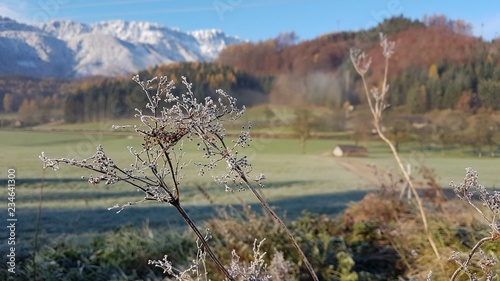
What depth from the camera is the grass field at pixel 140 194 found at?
3.53 m

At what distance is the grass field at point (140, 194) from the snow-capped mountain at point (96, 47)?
0.58 meters

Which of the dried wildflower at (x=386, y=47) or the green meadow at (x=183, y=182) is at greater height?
the dried wildflower at (x=386, y=47)

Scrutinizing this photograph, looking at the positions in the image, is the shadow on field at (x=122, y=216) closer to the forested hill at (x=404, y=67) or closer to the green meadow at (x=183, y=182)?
the green meadow at (x=183, y=182)

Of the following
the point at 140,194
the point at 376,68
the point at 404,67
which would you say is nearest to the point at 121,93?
the point at 140,194

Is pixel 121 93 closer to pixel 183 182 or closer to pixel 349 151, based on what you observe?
pixel 183 182

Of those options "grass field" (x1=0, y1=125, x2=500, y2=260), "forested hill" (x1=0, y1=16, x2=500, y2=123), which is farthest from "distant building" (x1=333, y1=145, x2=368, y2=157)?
"forested hill" (x1=0, y1=16, x2=500, y2=123)

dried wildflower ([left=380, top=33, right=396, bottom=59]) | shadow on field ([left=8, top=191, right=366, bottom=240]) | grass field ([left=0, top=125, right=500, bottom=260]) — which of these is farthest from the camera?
grass field ([left=0, top=125, right=500, bottom=260])

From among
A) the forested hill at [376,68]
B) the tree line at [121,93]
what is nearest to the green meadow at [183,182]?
the tree line at [121,93]

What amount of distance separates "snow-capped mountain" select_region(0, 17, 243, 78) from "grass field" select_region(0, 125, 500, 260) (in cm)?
58

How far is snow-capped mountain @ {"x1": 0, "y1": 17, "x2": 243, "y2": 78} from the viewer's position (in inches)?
149

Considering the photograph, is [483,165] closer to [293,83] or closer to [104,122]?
[293,83]

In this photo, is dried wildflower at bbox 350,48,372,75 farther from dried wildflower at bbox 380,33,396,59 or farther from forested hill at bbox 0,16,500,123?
forested hill at bbox 0,16,500,123

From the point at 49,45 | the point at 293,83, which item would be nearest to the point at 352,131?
the point at 293,83

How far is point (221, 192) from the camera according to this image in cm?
432
